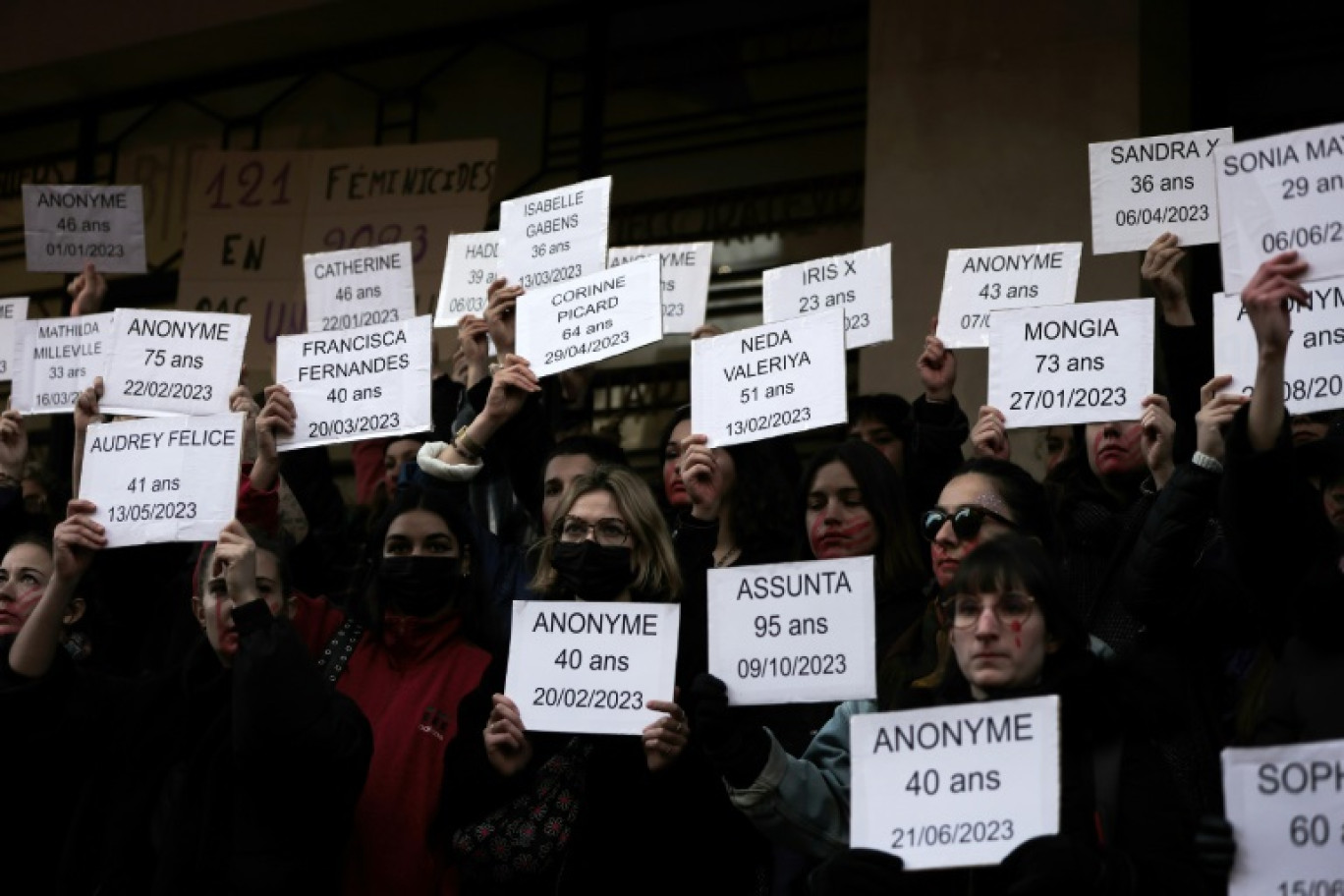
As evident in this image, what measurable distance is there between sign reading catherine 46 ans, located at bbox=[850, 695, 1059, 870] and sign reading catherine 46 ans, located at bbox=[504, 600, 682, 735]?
855mm

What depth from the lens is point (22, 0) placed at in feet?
36.8

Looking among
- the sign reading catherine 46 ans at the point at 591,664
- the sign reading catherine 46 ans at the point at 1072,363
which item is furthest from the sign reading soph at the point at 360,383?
the sign reading catherine 46 ans at the point at 1072,363

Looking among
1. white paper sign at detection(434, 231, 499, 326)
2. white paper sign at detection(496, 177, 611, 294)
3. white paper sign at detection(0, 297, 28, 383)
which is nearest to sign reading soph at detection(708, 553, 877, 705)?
white paper sign at detection(496, 177, 611, 294)

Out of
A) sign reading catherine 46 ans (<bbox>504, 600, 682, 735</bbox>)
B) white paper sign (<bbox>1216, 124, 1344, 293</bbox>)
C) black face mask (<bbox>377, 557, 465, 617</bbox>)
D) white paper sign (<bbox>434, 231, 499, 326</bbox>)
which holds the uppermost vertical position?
white paper sign (<bbox>434, 231, 499, 326</bbox>)

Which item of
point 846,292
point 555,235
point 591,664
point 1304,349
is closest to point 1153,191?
point 846,292

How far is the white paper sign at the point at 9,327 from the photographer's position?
302 inches

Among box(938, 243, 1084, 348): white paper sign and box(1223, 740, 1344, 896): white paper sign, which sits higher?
box(938, 243, 1084, 348): white paper sign

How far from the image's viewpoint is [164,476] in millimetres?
6102

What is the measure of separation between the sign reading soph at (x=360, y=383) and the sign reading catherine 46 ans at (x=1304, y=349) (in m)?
2.31

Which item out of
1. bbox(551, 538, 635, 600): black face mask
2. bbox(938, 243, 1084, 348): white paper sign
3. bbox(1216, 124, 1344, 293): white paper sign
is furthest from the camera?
bbox(938, 243, 1084, 348): white paper sign

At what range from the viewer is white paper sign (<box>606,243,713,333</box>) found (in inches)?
282

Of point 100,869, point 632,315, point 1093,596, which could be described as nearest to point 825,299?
point 632,315

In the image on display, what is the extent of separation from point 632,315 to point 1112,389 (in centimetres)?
145

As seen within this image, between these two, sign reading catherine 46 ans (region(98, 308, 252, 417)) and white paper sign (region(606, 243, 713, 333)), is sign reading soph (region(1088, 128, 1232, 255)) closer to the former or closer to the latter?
white paper sign (region(606, 243, 713, 333))
